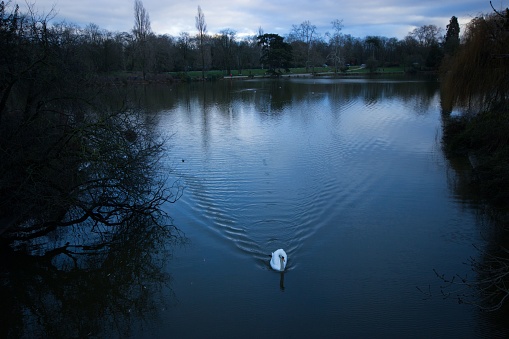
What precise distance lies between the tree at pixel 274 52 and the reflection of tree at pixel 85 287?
66173mm

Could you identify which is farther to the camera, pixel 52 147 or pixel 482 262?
pixel 52 147

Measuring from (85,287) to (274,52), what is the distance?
69317 mm

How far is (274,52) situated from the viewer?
7325cm

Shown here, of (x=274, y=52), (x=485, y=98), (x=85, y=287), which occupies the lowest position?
(x=85, y=287)

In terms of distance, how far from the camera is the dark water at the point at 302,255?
721 cm

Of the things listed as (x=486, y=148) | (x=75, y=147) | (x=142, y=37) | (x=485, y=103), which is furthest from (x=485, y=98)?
(x=142, y=37)

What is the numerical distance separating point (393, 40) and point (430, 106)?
68840 mm

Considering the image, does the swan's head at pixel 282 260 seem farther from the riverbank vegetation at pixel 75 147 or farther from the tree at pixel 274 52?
the tree at pixel 274 52

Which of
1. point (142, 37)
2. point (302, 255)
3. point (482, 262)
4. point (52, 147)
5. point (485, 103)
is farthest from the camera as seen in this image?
point (142, 37)

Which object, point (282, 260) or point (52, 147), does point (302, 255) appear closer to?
point (282, 260)

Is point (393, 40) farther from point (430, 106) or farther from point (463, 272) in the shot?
point (463, 272)

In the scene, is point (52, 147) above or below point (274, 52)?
below

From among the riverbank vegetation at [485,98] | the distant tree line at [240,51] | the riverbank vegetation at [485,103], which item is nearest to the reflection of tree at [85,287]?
the riverbank vegetation at [485,103]

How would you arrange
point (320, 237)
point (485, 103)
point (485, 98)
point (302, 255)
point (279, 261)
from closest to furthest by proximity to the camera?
point (279, 261), point (302, 255), point (320, 237), point (485, 103), point (485, 98)
